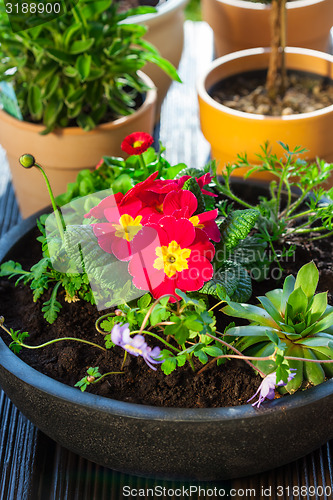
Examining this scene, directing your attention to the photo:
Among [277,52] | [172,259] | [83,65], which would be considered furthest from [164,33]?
[172,259]

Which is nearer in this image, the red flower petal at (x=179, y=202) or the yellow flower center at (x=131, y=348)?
the yellow flower center at (x=131, y=348)

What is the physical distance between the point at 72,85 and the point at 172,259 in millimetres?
708

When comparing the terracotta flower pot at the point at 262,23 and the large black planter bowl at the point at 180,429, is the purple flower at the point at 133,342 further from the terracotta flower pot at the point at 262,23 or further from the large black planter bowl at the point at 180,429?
the terracotta flower pot at the point at 262,23

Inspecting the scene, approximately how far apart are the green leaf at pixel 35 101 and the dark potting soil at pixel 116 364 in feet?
1.56

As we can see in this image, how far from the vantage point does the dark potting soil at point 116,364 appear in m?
0.87

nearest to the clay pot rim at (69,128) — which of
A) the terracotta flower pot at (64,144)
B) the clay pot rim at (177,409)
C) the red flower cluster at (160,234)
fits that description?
the terracotta flower pot at (64,144)

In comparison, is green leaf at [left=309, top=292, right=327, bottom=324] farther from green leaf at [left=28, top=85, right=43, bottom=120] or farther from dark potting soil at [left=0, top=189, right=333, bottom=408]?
green leaf at [left=28, top=85, right=43, bottom=120]

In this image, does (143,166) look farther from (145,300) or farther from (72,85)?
(72,85)

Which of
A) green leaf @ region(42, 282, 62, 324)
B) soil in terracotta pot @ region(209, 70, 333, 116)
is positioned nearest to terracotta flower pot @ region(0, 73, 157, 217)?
soil in terracotta pot @ region(209, 70, 333, 116)

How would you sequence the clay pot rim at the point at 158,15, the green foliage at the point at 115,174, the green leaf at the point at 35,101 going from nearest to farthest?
1. the green foliage at the point at 115,174
2. the green leaf at the point at 35,101
3. the clay pot rim at the point at 158,15

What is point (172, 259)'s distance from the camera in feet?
2.85

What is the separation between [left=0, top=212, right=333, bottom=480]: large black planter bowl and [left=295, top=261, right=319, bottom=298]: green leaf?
17 centimetres

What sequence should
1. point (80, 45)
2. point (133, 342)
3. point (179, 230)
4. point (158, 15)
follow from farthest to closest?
point (158, 15)
point (80, 45)
point (179, 230)
point (133, 342)

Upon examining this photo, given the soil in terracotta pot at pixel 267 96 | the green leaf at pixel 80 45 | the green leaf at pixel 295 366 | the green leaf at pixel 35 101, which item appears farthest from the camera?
the soil in terracotta pot at pixel 267 96
